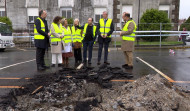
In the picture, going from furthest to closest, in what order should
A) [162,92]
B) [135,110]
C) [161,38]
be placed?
[161,38] < [162,92] < [135,110]

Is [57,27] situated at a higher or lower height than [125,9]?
lower

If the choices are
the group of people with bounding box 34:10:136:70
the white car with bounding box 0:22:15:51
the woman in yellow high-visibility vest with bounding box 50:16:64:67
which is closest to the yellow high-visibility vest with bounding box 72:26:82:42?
the group of people with bounding box 34:10:136:70

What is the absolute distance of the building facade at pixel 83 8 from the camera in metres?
22.3

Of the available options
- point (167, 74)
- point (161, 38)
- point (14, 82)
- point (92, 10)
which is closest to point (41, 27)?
point (14, 82)

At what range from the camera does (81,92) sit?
4312 mm

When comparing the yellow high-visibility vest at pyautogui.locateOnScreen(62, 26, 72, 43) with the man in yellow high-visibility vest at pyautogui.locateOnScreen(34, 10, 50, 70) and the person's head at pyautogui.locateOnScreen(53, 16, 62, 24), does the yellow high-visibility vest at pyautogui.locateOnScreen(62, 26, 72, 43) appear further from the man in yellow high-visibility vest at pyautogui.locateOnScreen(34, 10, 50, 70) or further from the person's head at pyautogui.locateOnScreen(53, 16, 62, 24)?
the man in yellow high-visibility vest at pyautogui.locateOnScreen(34, 10, 50, 70)

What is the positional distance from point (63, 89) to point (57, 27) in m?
3.53

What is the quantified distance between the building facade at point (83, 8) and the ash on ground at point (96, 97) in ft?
60.7

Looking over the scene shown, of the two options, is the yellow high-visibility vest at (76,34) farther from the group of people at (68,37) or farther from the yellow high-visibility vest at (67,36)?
the yellow high-visibility vest at (67,36)

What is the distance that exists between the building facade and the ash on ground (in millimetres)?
18508

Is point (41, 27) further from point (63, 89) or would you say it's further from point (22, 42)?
point (22, 42)

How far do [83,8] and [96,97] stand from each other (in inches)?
785

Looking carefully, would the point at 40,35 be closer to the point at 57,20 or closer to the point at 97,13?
the point at 57,20

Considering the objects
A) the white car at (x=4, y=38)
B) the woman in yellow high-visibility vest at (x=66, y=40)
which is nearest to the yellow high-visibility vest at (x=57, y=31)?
the woman in yellow high-visibility vest at (x=66, y=40)
